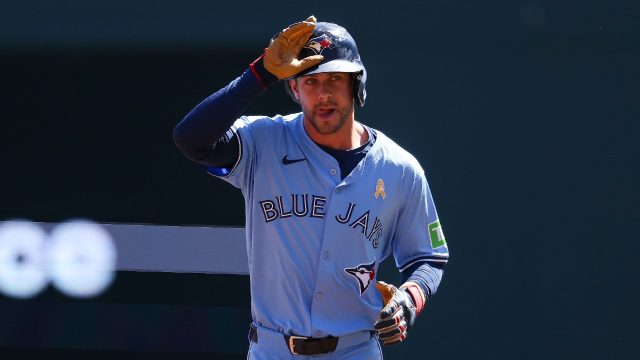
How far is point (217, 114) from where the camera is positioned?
268 cm

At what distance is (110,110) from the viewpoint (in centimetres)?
430

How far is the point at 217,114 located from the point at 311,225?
0.47 m

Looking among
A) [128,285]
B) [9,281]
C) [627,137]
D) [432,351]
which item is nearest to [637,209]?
[627,137]

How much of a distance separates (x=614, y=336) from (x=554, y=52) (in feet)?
4.28

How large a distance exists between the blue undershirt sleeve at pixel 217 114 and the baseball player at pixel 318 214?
6 centimetres

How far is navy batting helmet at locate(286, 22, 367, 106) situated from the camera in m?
2.88

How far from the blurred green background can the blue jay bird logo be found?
1319mm

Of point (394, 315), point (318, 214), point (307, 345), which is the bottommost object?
point (307, 345)

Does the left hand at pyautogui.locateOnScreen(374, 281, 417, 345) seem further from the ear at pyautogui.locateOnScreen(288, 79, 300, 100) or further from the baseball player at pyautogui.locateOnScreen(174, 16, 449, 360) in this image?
the ear at pyautogui.locateOnScreen(288, 79, 300, 100)

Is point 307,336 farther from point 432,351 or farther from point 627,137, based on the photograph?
Answer: point 627,137

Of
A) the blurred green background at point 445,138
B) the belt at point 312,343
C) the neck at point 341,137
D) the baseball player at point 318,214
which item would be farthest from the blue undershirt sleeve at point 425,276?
the blurred green background at point 445,138

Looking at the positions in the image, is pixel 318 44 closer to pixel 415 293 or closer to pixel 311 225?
pixel 311 225

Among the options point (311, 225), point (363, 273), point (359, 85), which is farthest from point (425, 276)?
point (359, 85)

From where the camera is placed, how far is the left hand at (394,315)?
272 cm
